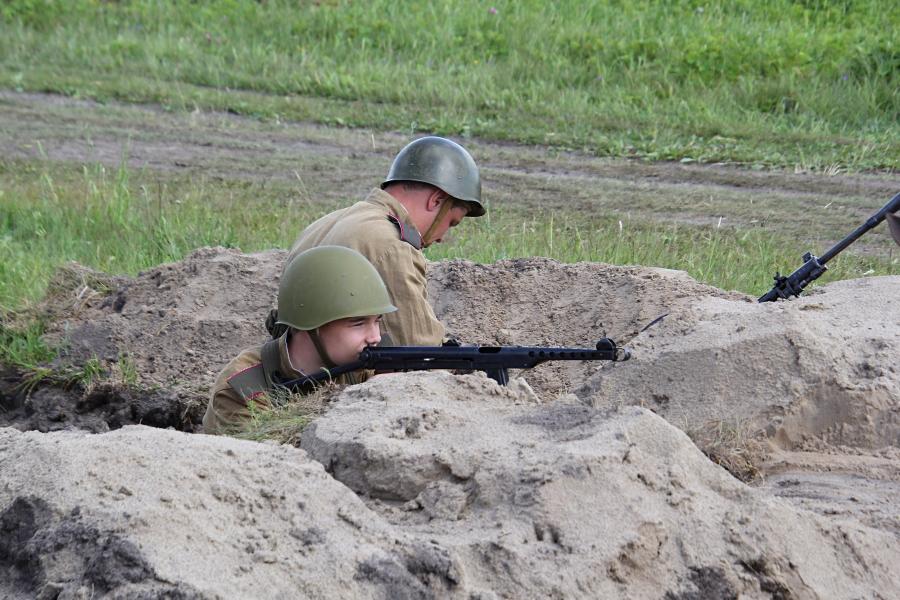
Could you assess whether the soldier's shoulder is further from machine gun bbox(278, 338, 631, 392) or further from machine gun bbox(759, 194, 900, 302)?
machine gun bbox(759, 194, 900, 302)

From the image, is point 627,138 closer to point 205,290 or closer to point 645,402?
point 205,290

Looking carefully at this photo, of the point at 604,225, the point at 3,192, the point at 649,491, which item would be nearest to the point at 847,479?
the point at 649,491

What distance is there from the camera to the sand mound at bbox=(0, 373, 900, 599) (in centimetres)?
278

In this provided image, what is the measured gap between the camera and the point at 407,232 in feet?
17.2

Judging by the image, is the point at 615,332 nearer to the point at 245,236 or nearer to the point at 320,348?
the point at 320,348

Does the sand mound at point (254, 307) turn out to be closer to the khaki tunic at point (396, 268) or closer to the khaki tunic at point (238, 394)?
the khaki tunic at point (396, 268)

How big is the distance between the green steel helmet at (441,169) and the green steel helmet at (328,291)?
105 centimetres

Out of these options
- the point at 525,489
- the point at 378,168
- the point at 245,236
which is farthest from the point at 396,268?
the point at 378,168

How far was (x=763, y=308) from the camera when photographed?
471cm

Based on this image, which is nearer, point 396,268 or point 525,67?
point 396,268

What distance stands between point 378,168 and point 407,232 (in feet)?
16.8

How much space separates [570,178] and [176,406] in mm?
4786

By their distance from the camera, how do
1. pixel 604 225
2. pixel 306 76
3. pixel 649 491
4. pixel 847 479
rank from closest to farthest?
pixel 649 491, pixel 847 479, pixel 604 225, pixel 306 76

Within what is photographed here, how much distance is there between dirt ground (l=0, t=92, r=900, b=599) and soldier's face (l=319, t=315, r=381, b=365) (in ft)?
1.58
